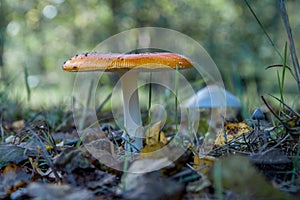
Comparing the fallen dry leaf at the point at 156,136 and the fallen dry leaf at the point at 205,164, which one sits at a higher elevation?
the fallen dry leaf at the point at 156,136

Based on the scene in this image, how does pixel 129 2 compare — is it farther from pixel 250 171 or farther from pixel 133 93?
pixel 250 171

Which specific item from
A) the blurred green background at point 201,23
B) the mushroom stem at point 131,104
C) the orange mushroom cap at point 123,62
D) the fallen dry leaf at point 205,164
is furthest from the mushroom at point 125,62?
the blurred green background at point 201,23

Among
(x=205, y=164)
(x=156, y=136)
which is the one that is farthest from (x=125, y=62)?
(x=205, y=164)

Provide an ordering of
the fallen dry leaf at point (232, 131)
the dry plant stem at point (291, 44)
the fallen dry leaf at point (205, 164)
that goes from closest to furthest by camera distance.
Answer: the fallen dry leaf at point (205, 164), the dry plant stem at point (291, 44), the fallen dry leaf at point (232, 131)

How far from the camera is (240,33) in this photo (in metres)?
7.39

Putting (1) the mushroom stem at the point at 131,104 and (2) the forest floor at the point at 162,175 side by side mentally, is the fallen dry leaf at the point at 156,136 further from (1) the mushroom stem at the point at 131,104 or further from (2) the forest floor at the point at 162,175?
(1) the mushroom stem at the point at 131,104

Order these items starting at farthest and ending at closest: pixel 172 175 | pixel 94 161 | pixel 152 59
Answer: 1. pixel 152 59
2. pixel 94 161
3. pixel 172 175

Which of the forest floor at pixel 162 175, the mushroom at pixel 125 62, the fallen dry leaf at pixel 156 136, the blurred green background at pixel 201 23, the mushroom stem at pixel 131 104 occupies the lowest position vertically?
the forest floor at pixel 162 175

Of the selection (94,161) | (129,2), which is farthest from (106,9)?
(94,161)

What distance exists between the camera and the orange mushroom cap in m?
1.40

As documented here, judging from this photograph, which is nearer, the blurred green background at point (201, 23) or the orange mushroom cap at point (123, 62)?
the orange mushroom cap at point (123, 62)

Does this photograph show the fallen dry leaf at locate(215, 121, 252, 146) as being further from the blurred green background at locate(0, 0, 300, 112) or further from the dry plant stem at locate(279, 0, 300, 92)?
the blurred green background at locate(0, 0, 300, 112)

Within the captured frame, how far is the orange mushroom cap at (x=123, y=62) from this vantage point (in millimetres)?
1404

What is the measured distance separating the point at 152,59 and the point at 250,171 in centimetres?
73
